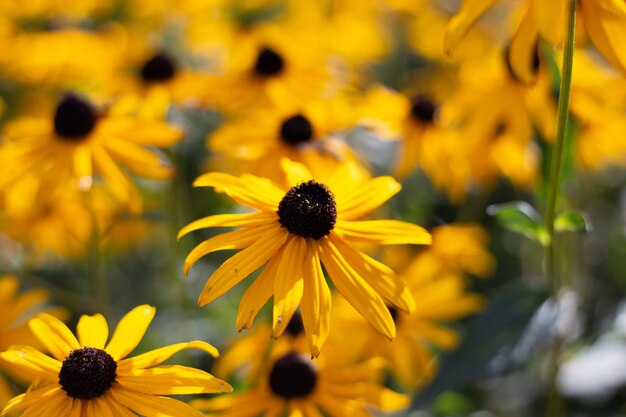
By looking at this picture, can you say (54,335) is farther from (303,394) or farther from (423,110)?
(423,110)

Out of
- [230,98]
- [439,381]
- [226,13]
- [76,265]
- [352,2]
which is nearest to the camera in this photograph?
[439,381]

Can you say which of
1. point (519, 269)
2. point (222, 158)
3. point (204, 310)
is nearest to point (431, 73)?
point (519, 269)

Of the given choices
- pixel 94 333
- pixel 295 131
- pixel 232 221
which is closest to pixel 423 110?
pixel 295 131

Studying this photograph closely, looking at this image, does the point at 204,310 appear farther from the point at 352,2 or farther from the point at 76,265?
the point at 352,2

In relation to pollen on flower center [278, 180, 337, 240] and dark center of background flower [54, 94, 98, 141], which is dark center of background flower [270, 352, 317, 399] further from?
dark center of background flower [54, 94, 98, 141]

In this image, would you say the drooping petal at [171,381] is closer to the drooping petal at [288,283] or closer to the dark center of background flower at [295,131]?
the drooping petal at [288,283]

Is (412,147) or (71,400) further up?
(412,147)

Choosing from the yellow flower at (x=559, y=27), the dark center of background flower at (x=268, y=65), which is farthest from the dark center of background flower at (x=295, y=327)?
the dark center of background flower at (x=268, y=65)

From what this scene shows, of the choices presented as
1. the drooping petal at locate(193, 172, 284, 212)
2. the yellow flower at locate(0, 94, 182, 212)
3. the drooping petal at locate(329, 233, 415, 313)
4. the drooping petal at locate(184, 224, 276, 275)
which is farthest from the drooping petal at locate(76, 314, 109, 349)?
the yellow flower at locate(0, 94, 182, 212)
